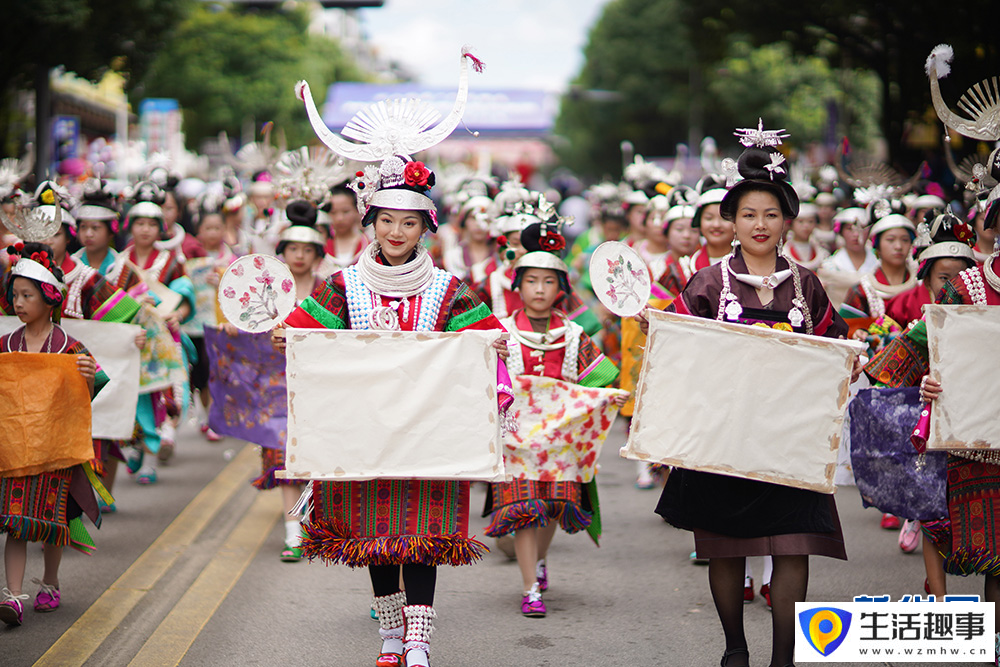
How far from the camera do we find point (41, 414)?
5.78 metres

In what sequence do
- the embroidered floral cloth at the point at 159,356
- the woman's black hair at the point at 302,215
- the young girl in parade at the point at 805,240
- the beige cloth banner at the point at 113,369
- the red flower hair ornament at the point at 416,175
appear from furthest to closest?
the young girl in parade at the point at 805,240 < the embroidered floral cloth at the point at 159,356 < the woman's black hair at the point at 302,215 < the beige cloth banner at the point at 113,369 < the red flower hair ornament at the point at 416,175

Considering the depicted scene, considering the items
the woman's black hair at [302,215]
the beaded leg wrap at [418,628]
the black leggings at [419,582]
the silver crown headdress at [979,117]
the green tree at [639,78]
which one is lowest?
the beaded leg wrap at [418,628]

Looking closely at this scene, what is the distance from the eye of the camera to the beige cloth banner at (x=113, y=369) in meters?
6.95

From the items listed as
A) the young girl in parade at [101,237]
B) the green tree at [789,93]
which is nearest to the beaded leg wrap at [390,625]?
the young girl in parade at [101,237]

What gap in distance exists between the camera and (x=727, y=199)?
4.94 m

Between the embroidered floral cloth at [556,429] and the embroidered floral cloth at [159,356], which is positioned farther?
the embroidered floral cloth at [159,356]

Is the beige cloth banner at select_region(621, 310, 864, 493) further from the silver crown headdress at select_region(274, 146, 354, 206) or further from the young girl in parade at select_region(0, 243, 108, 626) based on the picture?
the silver crown headdress at select_region(274, 146, 354, 206)

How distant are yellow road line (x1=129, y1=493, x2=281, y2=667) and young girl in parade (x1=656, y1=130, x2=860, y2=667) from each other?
93.5 inches

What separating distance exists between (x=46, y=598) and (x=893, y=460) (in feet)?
13.5

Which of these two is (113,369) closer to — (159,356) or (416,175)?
(159,356)

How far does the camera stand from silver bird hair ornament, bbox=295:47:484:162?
5.19 meters

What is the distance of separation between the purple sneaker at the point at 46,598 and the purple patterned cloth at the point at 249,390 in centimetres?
180

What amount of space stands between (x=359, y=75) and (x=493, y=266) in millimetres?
65083

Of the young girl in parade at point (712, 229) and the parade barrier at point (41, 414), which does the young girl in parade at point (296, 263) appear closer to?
the parade barrier at point (41, 414)
